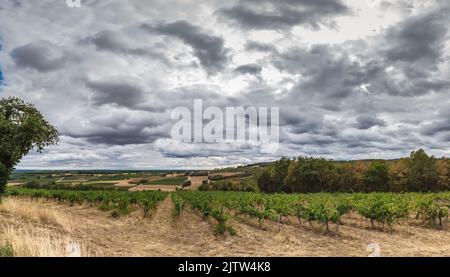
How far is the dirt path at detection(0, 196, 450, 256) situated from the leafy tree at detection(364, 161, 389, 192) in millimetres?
55778

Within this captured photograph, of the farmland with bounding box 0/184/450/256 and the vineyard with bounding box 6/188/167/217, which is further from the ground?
the farmland with bounding box 0/184/450/256

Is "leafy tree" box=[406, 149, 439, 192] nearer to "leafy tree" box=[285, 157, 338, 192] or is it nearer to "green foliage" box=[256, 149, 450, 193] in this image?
"green foliage" box=[256, 149, 450, 193]

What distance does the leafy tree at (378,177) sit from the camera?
238ft

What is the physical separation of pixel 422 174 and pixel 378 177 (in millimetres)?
8262

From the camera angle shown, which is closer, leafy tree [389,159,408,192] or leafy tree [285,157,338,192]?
leafy tree [389,159,408,192]

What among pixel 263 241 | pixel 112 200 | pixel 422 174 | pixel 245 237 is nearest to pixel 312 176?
pixel 422 174

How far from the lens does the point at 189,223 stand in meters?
22.9

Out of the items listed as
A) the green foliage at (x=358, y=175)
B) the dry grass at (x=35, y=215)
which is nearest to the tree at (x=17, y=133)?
the dry grass at (x=35, y=215)

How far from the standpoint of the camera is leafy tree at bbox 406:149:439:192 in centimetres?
6835

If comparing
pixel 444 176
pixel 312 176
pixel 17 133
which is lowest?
pixel 312 176

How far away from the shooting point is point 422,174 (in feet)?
224

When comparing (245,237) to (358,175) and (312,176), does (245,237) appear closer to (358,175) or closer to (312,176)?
(312,176)

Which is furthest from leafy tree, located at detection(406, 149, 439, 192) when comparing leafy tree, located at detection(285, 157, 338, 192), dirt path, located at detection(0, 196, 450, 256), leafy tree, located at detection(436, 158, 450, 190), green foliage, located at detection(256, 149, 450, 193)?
dirt path, located at detection(0, 196, 450, 256)
